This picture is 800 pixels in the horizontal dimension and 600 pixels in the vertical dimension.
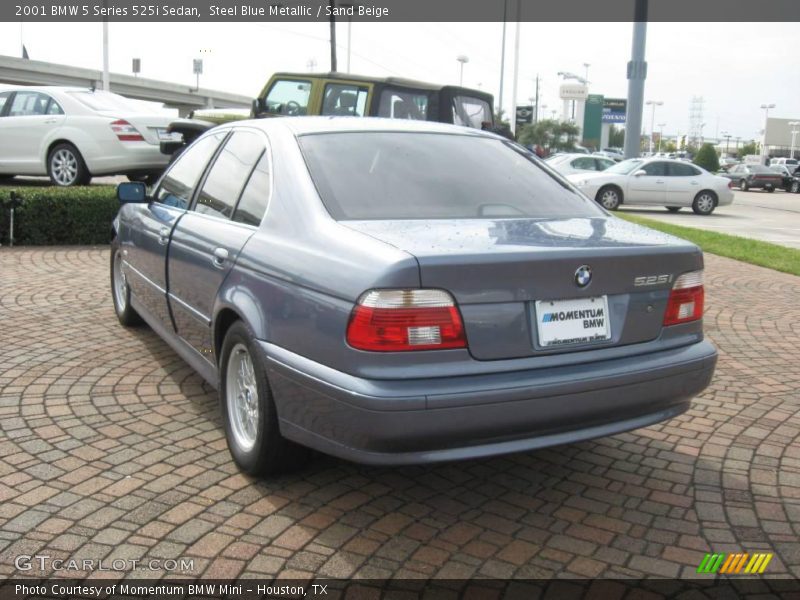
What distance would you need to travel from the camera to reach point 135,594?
2.78 m

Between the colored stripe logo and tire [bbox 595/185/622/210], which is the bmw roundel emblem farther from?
tire [bbox 595/185/622/210]

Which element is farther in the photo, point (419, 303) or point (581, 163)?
point (581, 163)

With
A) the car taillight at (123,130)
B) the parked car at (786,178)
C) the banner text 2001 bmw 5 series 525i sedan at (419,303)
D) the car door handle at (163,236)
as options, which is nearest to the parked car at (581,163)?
the car taillight at (123,130)

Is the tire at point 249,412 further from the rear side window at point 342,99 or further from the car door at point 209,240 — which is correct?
the rear side window at point 342,99

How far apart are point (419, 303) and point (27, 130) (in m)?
11.8

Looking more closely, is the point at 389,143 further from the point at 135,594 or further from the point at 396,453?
the point at 135,594

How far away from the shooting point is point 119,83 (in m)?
68.8

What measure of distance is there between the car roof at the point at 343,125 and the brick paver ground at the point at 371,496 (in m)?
1.61

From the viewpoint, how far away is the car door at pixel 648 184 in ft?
72.7

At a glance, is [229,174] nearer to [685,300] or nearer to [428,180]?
[428,180]

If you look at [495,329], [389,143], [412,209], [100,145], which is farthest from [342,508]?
[100,145]

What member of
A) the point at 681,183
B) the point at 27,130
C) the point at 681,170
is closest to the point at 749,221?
the point at 681,183

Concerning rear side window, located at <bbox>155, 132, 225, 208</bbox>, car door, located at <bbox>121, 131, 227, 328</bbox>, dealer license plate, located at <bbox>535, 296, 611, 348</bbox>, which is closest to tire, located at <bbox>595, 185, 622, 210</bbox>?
car door, located at <bbox>121, 131, 227, 328</bbox>

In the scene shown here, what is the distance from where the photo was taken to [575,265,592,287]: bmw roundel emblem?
3197mm
